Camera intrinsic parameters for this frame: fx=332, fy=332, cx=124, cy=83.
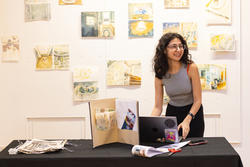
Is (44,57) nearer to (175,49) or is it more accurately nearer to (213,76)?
(175,49)

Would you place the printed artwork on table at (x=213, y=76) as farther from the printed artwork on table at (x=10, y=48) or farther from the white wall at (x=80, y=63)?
the printed artwork on table at (x=10, y=48)

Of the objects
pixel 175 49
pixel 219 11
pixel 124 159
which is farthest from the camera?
pixel 219 11

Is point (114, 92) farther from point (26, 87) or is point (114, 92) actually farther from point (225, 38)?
point (225, 38)

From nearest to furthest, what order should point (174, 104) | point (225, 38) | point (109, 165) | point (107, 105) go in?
point (109, 165)
point (107, 105)
point (174, 104)
point (225, 38)

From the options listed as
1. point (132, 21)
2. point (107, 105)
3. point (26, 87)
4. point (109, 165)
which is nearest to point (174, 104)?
point (107, 105)

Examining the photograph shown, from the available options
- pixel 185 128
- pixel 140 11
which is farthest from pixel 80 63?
pixel 185 128

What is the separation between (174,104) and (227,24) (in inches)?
56.0

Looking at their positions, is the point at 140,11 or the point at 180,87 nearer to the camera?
the point at 180,87

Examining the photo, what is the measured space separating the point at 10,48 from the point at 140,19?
4.86 ft

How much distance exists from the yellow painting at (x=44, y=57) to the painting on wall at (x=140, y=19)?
3.05 feet

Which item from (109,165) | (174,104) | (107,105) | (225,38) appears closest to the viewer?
(109,165)

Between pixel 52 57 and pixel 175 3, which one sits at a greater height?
pixel 175 3

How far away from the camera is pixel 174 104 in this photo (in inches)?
107

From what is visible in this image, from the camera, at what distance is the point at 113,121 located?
223cm
